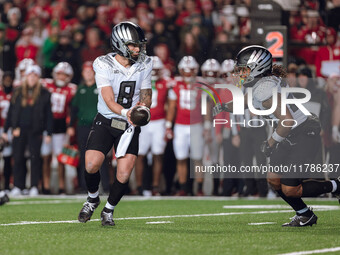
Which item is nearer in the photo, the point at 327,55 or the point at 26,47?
the point at 327,55

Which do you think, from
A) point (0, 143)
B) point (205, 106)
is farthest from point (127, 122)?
point (205, 106)

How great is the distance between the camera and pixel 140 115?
754 cm

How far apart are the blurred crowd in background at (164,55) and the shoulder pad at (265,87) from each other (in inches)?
180

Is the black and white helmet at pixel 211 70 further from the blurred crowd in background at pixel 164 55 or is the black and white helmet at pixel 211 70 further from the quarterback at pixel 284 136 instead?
the quarterback at pixel 284 136

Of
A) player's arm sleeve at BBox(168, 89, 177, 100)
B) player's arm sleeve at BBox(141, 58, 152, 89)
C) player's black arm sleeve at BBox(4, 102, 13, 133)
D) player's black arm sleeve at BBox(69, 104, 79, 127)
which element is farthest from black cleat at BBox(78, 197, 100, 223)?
player's black arm sleeve at BBox(4, 102, 13, 133)

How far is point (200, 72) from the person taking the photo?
46.0 ft

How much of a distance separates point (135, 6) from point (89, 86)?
4.11 m

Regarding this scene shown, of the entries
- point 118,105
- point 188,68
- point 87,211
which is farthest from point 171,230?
point 188,68

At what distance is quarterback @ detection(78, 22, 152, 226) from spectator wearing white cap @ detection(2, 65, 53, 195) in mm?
5792

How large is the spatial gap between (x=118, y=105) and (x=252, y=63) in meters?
1.33

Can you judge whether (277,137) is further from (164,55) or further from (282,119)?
(164,55)

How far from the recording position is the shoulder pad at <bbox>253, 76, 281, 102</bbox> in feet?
25.1

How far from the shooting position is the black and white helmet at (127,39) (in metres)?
7.92

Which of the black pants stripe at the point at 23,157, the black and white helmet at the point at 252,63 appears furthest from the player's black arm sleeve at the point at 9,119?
the black and white helmet at the point at 252,63
